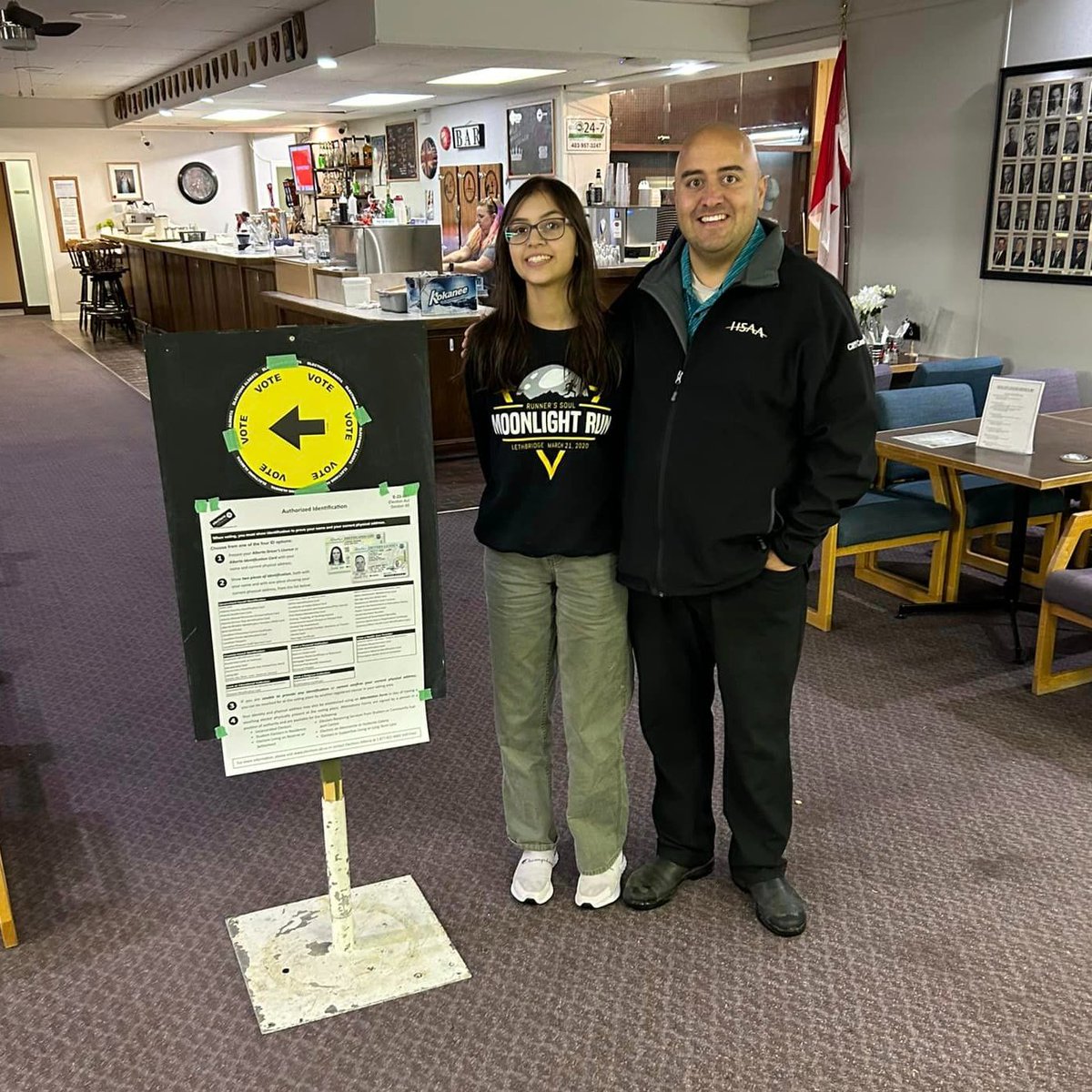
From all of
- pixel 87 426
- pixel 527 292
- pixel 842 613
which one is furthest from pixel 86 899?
pixel 87 426

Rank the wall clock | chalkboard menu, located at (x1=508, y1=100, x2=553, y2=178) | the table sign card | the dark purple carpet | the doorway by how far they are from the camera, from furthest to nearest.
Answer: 1. the doorway
2. the wall clock
3. chalkboard menu, located at (x1=508, y1=100, x2=553, y2=178)
4. the table sign card
5. the dark purple carpet

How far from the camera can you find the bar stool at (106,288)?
13.3 meters

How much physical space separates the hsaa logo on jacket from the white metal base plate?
1.47m

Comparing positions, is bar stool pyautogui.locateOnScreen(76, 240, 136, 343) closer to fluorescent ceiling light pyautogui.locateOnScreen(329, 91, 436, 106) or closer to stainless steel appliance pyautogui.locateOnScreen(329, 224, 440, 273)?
fluorescent ceiling light pyautogui.locateOnScreen(329, 91, 436, 106)

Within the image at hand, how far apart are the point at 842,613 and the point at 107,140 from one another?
14592 millimetres

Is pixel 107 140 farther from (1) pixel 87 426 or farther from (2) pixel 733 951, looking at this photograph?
(2) pixel 733 951

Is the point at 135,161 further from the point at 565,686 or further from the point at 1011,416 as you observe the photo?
the point at 565,686

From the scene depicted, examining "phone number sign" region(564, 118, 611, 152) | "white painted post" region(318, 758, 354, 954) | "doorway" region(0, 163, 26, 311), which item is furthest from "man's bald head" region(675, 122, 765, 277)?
"doorway" region(0, 163, 26, 311)

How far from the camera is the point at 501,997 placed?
2256 millimetres

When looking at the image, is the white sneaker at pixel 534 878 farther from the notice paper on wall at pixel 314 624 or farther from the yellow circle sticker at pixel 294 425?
the yellow circle sticker at pixel 294 425

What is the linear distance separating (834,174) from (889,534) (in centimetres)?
319

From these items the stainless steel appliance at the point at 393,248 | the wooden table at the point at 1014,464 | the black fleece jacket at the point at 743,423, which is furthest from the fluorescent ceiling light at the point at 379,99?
the black fleece jacket at the point at 743,423

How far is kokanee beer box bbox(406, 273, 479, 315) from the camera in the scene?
6477mm

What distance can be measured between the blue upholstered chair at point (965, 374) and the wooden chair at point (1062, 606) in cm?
139
